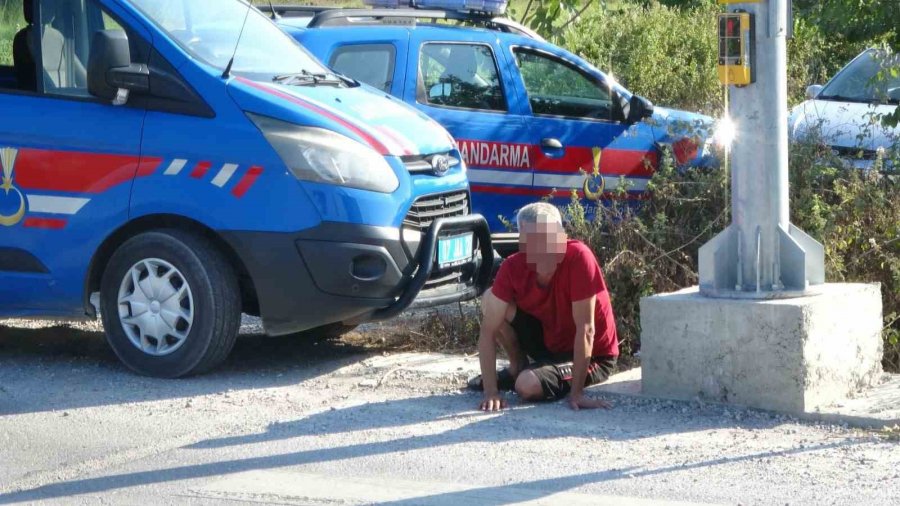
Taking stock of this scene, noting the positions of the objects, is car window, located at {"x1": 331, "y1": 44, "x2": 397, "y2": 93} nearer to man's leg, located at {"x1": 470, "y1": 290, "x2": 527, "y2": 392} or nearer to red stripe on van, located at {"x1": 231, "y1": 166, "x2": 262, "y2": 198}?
red stripe on van, located at {"x1": 231, "y1": 166, "x2": 262, "y2": 198}

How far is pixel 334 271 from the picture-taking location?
666 cm

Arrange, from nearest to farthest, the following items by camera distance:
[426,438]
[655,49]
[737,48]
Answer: [426,438] < [737,48] < [655,49]

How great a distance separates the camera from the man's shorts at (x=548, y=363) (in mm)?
6340

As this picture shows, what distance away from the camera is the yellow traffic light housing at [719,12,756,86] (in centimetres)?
608

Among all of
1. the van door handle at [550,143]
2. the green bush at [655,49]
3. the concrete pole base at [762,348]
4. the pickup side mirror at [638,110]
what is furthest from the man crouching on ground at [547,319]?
the green bush at [655,49]

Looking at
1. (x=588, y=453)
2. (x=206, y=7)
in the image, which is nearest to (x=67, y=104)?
(x=206, y=7)

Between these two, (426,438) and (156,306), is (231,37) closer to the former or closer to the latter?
(156,306)

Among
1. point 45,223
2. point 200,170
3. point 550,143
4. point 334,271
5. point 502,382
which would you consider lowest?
point 502,382

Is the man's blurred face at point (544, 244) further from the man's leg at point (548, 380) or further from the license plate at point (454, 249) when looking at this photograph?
the license plate at point (454, 249)

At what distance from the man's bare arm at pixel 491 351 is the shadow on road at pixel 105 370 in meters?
1.21

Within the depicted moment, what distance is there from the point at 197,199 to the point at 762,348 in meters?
2.92

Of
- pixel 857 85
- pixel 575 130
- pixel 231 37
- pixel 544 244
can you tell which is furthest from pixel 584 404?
pixel 857 85

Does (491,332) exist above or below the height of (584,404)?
above

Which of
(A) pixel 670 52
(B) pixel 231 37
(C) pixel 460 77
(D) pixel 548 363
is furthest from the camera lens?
(A) pixel 670 52
